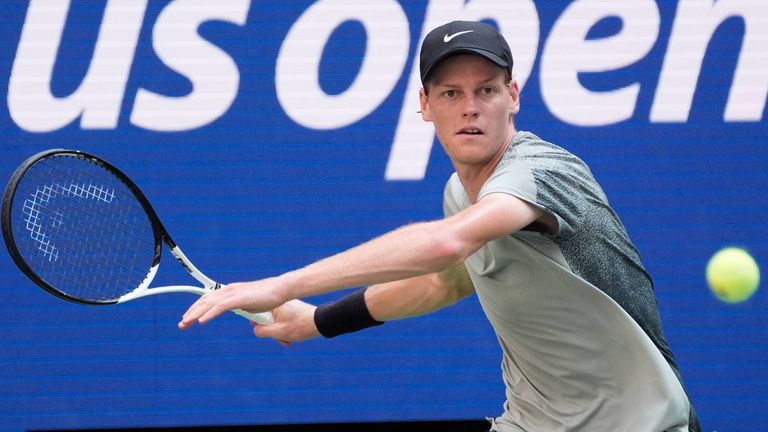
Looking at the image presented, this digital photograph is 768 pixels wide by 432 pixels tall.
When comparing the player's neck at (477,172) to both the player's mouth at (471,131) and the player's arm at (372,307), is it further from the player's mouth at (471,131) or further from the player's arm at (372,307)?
the player's arm at (372,307)

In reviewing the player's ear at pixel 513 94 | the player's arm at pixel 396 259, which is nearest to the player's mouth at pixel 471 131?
the player's ear at pixel 513 94

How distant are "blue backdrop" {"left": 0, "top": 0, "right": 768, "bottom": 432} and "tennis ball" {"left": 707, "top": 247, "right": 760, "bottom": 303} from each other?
1.7 inches

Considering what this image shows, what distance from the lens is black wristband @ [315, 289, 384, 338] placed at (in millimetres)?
3484

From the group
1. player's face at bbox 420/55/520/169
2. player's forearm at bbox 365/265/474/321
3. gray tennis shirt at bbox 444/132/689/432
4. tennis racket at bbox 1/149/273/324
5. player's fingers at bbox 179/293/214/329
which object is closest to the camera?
player's fingers at bbox 179/293/214/329

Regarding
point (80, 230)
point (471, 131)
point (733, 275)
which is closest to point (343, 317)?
point (471, 131)

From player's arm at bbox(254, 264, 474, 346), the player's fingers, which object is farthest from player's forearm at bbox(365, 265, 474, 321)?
the player's fingers

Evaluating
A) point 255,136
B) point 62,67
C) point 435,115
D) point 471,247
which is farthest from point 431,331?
point 471,247

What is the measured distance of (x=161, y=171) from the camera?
5.05 meters

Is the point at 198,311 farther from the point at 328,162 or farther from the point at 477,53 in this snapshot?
the point at 328,162

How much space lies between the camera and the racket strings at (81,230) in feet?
14.9

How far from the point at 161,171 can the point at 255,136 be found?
0.41m

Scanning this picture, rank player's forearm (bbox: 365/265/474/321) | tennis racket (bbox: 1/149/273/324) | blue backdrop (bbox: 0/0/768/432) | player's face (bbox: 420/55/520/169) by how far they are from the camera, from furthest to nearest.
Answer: blue backdrop (bbox: 0/0/768/432) → tennis racket (bbox: 1/149/273/324) → player's forearm (bbox: 365/265/474/321) → player's face (bbox: 420/55/520/169)

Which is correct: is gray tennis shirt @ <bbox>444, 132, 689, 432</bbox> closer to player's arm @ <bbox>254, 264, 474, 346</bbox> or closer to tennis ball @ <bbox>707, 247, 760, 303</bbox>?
player's arm @ <bbox>254, 264, 474, 346</bbox>

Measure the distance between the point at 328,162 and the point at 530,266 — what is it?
233cm
